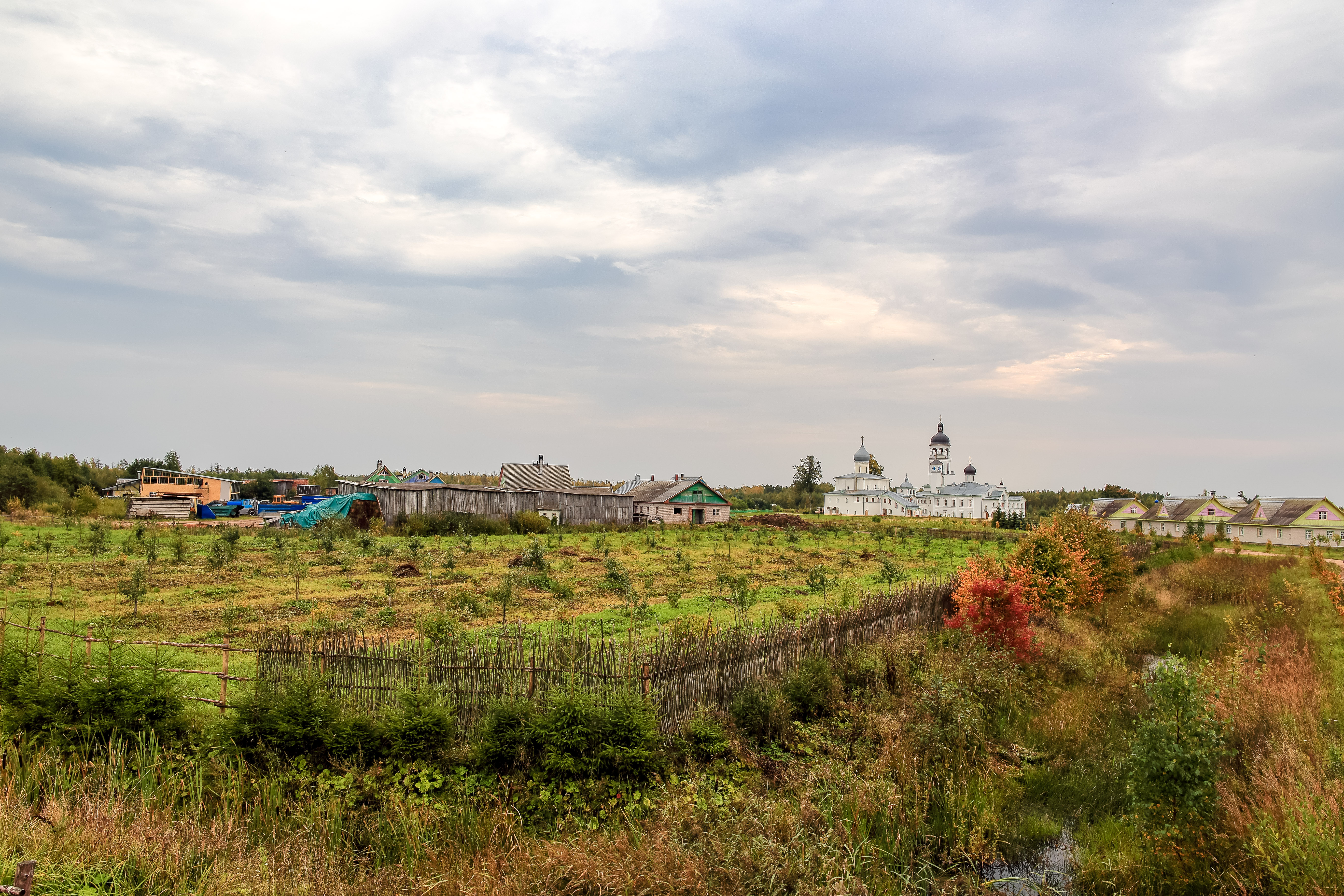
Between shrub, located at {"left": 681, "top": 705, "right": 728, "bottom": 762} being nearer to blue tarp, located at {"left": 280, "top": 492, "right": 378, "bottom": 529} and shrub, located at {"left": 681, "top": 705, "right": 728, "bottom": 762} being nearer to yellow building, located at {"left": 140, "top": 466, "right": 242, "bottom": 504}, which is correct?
blue tarp, located at {"left": 280, "top": 492, "right": 378, "bottom": 529}

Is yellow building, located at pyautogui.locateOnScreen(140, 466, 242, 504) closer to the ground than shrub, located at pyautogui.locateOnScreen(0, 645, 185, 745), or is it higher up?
higher up

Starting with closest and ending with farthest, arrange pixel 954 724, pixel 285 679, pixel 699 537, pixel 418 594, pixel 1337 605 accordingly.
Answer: pixel 285 679 → pixel 954 724 → pixel 1337 605 → pixel 418 594 → pixel 699 537

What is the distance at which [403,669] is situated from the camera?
854 centimetres

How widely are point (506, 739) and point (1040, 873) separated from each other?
5565 mm

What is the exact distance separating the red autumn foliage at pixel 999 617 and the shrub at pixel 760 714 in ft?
17.9

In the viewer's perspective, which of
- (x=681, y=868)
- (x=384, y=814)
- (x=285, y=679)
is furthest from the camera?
(x=285, y=679)

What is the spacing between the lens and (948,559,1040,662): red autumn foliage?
44.1 feet

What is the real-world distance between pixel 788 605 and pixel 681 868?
877cm

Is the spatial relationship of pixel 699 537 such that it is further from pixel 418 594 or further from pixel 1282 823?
pixel 1282 823

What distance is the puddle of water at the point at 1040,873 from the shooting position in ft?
22.6

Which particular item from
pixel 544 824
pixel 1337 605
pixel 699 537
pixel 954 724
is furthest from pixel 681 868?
pixel 699 537

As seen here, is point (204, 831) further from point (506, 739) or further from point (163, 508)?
point (163, 508)

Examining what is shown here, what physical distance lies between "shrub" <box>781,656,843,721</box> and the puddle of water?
315cm

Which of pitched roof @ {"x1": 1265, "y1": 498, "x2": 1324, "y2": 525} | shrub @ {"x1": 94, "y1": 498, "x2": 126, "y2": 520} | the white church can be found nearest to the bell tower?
the white church
